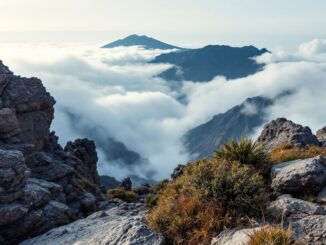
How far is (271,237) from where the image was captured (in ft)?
36.0

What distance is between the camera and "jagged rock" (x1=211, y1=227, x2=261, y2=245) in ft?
39.5

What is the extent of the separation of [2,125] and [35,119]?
1442 cm

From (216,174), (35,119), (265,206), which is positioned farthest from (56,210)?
(35,119)

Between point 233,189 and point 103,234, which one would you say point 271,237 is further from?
point 103,234

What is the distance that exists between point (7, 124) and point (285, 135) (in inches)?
1135

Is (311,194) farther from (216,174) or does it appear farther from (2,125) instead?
(2,125)

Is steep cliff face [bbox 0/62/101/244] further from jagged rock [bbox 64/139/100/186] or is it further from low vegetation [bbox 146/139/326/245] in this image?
jagged rock [bbox 64/139/100/186]

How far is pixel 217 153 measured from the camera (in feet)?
66.2

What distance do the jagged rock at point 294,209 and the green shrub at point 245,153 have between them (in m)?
4.93

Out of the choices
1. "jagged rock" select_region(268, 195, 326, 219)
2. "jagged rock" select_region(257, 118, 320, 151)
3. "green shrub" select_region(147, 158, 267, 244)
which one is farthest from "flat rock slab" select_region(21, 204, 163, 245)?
"jagged rock" select_region(257, 118, 320, 151)

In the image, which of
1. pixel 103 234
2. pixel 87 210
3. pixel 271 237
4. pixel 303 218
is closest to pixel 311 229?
pixel 303 218

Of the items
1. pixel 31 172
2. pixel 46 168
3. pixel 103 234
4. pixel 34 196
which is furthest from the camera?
pixel 46 168

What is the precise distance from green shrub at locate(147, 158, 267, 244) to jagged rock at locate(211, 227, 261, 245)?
1.08ft

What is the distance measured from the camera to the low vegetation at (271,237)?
10.9m
